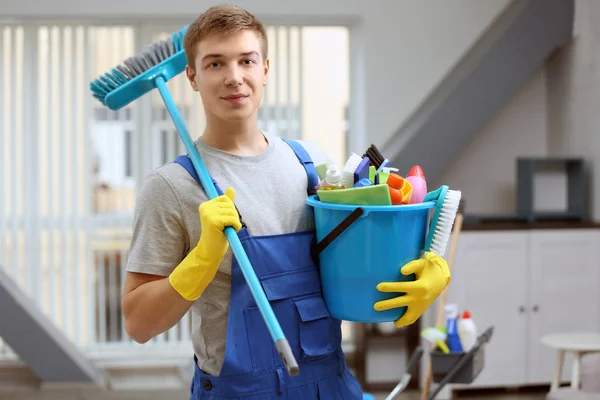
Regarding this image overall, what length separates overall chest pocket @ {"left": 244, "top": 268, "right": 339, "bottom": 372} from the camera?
4.66ft

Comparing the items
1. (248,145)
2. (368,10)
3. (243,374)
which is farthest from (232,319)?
(368,10)

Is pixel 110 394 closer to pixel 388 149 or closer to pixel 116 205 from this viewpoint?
pixel 116 205

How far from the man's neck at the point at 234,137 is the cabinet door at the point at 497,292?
2.68 metres

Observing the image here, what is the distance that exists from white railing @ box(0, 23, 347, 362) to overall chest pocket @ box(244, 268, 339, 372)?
10.2ft

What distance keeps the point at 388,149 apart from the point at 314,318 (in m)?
2.93

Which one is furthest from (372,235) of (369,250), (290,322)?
(290,322)

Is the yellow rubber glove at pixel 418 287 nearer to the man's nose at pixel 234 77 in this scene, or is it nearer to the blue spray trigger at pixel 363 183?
the blue spray trigger at pixel 363 183

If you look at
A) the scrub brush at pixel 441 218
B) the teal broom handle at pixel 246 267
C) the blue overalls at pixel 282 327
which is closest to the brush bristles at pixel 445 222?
the scrub brush at pixel 441 218

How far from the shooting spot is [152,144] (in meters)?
4.49

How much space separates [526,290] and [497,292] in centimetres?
17

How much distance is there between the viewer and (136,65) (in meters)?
1.58

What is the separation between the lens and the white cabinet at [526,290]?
402 centimetres

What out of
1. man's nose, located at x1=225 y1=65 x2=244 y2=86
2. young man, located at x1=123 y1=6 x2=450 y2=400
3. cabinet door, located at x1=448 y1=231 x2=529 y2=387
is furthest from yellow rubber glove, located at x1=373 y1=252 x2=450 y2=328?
cabinet door, located at x1=448 y1=231 x2=529 y2=387

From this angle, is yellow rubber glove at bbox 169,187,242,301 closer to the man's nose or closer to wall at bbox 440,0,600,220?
the man's nose
